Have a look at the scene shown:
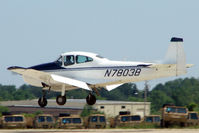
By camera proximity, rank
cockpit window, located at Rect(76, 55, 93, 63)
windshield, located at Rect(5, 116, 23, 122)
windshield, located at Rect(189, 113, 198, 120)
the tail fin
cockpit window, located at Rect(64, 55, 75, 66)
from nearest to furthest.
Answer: the tail fin → cockpit window, located at Rect(76, 55, 93, 63) → cockpit window, located at Rect(64, 55, 75, 66) → windshield, located at Rect(5, 116, 23, 122) → windshield, located at Rect(189, 113, 198, 120)

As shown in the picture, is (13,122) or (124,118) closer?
(13,122)

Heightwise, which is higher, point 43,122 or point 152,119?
point 152,119

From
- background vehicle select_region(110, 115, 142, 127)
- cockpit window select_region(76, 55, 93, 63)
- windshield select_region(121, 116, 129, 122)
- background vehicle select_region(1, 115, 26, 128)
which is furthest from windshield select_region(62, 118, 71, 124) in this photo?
cockpit window select_region(76, 55, 93, 63)

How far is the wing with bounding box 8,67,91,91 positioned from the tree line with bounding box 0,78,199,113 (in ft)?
185

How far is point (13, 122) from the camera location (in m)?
45.8

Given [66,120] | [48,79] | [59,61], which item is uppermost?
[59,61]

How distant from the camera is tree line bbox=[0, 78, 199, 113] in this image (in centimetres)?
9411

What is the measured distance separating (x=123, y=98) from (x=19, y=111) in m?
41.1

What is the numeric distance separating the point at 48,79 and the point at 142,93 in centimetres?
9311

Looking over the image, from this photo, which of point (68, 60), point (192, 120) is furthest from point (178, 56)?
point (192, 120)

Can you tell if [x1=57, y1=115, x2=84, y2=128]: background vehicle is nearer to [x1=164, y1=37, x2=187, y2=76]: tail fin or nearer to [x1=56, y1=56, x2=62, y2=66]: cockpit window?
[x1=56, y1=56, x2=62, y2=66]: cockpit window

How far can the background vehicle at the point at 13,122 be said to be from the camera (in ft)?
149

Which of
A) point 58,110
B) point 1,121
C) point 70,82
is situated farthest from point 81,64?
point 58,110

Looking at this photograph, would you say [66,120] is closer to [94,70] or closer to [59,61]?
[59,61]
